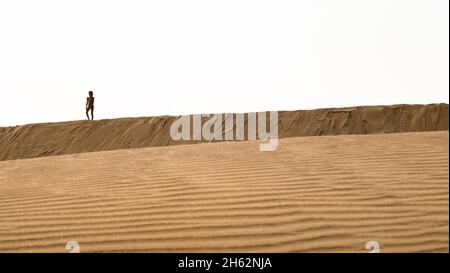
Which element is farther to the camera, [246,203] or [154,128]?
[154,128]

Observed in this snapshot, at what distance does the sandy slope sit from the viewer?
12.4ft

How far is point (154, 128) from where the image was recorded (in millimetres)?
13117

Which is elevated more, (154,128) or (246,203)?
(154,128)

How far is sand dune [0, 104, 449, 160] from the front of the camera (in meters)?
12.5

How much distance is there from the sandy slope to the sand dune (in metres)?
5.52

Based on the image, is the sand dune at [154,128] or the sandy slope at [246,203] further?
the sand dune at [154,128]

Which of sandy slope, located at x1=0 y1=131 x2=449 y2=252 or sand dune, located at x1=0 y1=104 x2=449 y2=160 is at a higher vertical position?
sand dune, located at x1=0 y1=104 x2=449 y2=160

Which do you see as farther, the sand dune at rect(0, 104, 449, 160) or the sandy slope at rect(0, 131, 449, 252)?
the sand dune at rect(0, 104, 449, 160)

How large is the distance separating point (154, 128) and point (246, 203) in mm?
8929

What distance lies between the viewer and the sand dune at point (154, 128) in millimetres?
12492

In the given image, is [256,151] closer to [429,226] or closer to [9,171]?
[429,226]

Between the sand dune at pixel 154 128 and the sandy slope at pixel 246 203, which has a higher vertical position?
the sand dune at pixel 154 128

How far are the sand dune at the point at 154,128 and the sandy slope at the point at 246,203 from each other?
18.1 feet

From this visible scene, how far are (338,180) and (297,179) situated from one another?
0.49 m
